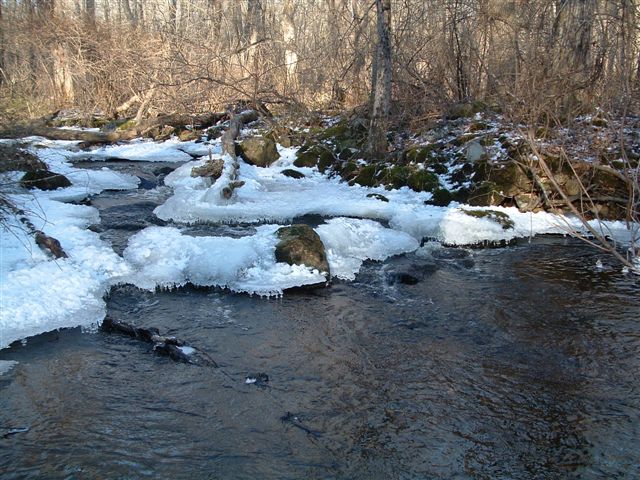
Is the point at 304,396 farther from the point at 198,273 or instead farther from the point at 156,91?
the point at 156,91

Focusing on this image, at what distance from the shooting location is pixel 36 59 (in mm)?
25812

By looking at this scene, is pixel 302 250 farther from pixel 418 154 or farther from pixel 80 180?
pixel 80 180

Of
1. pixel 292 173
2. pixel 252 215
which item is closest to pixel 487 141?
pixel 292 173

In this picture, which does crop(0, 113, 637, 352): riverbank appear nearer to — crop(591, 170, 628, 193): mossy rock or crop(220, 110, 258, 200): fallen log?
crop(220, 110, 258, 200): fallen log

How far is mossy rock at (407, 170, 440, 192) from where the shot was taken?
1293 centimetres

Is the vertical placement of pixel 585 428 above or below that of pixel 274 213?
below

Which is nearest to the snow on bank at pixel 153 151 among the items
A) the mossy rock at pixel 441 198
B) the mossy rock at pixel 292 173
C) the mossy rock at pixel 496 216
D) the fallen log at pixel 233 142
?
the fallen log at pixel 233 142

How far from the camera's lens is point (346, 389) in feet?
18.0

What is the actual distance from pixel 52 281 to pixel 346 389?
4.26 m

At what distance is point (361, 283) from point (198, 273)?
7.78 feet

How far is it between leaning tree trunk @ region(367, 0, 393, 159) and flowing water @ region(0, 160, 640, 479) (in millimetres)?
7245

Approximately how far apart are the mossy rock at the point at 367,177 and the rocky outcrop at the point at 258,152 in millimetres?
3416

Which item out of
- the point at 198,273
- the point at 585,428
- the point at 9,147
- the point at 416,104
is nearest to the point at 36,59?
the point at 9,147

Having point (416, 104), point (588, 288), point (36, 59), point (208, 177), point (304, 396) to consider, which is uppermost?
point (36, 59)
